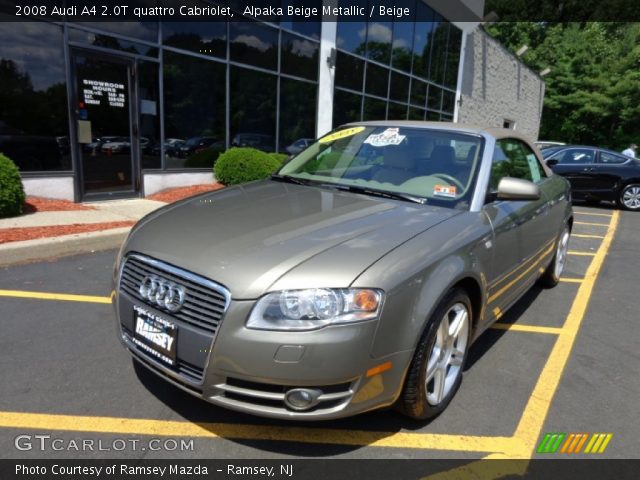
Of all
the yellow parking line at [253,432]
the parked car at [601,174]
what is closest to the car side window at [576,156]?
the parked car at [601,174]

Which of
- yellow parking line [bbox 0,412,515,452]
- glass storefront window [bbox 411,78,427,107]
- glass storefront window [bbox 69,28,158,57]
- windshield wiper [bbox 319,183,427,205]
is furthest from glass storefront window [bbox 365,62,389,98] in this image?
yellow parking line [bbox 0,412,515,452]

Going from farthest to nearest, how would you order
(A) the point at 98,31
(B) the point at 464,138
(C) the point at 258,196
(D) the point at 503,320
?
(A) the point at 98,31 → (D) the point at 503,320 → (B) the point at 464,138 → (C) the point at 258,196

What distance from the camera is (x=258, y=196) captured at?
320 centimetres

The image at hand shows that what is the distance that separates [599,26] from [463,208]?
41.7 metres

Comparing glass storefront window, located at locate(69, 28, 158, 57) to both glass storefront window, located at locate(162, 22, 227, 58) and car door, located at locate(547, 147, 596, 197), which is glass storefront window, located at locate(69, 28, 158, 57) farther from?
car door, located at locate(547, 147, 596, 197)

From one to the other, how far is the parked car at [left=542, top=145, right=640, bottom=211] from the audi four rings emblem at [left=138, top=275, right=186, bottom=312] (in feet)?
37.7

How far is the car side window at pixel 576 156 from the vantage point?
11.7 metres

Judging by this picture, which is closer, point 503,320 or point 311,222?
point 311,222

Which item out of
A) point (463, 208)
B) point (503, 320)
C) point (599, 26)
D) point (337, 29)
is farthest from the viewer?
point (599, 26)

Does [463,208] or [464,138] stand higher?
[464,138]

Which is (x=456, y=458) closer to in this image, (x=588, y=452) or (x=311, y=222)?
(x=588, y=452)

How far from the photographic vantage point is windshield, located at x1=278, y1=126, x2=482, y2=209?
3.14 m

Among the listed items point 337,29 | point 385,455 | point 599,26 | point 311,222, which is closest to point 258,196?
point 311,222

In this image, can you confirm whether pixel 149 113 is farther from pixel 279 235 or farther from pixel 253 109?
pixel 279 235
